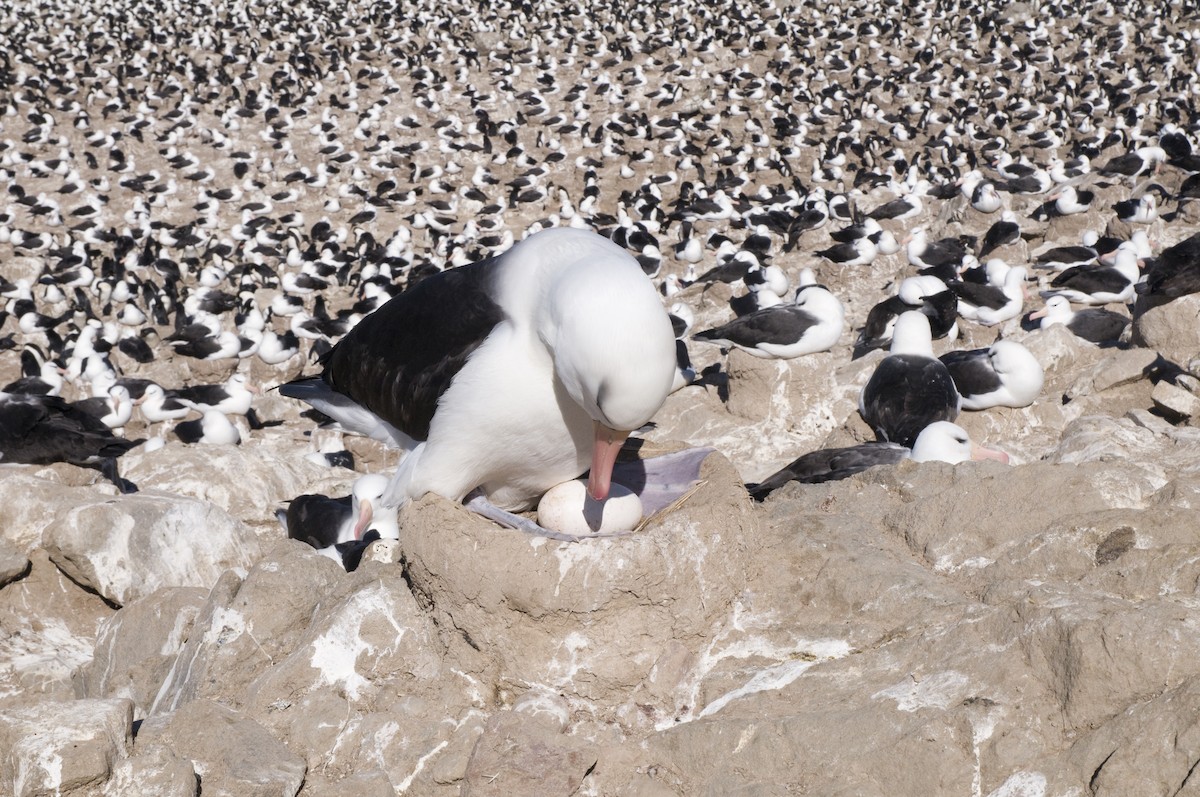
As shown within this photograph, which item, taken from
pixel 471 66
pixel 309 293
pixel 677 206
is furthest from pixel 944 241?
pixel 471 66

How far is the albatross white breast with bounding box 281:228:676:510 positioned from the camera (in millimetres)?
4117

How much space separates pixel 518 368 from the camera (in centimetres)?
478

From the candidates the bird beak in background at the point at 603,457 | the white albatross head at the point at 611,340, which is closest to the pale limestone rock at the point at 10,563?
the bird beak in background at the point at 603,457

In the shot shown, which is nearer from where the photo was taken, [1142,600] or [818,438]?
[1142,600]

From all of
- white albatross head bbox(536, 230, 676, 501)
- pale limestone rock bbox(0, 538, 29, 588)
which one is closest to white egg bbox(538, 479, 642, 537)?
white albatross head bbox(536, 230, 676, 501)

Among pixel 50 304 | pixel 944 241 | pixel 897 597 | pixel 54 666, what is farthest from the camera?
pixel 50 304

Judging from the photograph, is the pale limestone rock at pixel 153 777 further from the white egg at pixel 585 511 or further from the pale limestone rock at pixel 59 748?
the white egg at pixel 585 511

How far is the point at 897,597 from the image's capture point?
176 inches

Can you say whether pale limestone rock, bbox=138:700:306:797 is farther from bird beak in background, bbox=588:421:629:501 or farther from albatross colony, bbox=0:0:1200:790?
albatross colony, bbox=0:0:1200:790

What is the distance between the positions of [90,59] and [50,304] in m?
18.3

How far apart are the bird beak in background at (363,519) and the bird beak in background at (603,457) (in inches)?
141

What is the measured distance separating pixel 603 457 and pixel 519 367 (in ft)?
1.69

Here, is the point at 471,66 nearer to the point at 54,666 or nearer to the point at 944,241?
the point at 944,241

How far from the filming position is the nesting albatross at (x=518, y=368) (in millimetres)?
4121
